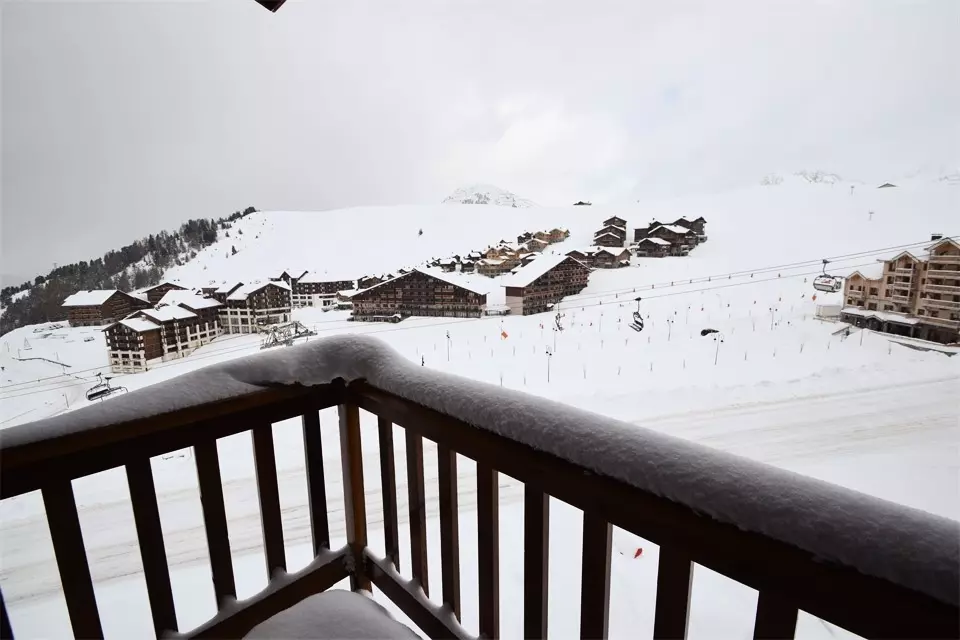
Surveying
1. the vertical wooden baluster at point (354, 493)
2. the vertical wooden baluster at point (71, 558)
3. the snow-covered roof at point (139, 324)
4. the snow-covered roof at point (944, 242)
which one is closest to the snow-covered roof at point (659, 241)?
the snow-covered roof at point (944, 242)

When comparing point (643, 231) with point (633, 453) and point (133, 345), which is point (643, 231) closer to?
A: point (133, 345)

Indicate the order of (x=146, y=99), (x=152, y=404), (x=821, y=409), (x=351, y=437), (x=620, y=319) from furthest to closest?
(x=620, y=319)
(x=821, y=409)
(x=146, y=99)
(x=351, y=437)
(x=152, y=404)

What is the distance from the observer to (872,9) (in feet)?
6.11

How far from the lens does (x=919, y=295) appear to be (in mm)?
2654

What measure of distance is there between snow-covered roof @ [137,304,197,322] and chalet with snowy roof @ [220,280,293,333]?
890mm

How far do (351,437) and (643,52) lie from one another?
3.23m

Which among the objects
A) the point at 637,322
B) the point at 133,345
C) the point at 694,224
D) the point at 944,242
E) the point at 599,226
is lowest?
the point at 637,322

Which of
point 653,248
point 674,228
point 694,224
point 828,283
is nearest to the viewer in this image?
point 828,283

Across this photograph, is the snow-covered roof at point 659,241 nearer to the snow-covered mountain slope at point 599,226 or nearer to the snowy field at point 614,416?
the snow-covered mountain slope at point 599,226

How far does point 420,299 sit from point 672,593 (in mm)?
9111

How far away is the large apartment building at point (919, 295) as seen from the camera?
8.23 feet

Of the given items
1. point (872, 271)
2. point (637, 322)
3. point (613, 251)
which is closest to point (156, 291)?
point (637, 322)

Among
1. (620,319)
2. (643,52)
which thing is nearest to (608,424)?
(643,52)

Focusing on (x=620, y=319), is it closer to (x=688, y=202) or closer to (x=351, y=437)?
(x=351, y=437)
